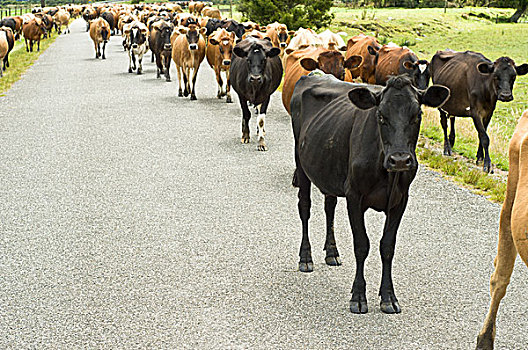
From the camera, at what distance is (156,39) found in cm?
2459

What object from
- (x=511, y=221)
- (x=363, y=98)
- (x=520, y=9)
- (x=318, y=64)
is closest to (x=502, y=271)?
(x=511, y=221)

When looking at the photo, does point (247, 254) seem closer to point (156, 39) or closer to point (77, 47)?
point (156, 39)

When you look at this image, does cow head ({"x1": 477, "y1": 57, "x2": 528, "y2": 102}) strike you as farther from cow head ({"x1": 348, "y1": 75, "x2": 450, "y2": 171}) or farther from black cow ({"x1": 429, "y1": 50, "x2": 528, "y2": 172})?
cow head ({"x1": 348, "y1": 75, "x2": 450, "y2": 171})

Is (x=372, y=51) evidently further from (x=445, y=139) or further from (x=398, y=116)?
(x=398, y=116)

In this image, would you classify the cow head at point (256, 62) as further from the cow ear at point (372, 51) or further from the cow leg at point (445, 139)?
the cow ear at point (372, 51)

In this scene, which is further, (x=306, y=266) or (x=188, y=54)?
(x=188, y=54)

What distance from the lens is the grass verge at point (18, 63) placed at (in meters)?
23.1

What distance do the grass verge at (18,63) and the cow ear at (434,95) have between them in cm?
1753

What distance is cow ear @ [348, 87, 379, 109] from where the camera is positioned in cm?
557

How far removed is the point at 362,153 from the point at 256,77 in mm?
7333

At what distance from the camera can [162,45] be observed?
24.1 m

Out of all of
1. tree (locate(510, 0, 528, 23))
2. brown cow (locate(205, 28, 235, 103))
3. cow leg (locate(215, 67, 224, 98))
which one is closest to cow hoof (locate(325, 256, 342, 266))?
brown cow (locate(205, 28, 235, 103))

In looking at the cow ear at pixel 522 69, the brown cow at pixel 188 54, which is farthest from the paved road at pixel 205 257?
the brown cow at pixel 188 54

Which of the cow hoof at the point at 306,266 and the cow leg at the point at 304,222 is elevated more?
the cow leg at the point at 304,222
